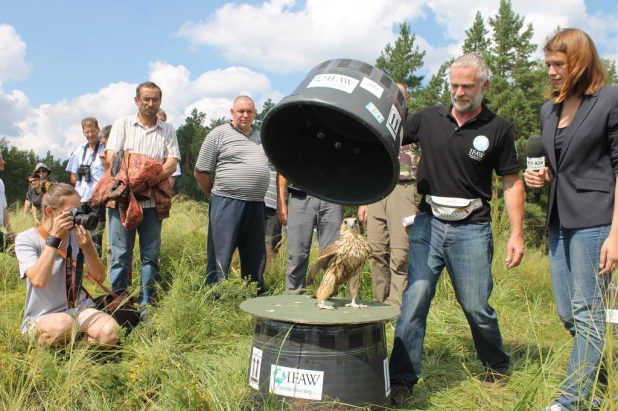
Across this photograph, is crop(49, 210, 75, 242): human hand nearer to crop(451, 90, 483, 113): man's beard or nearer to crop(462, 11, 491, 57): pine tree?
crop(451, 90, 483, 113): man's beard

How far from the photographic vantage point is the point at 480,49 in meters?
28.7

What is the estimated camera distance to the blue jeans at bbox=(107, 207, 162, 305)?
4.83m

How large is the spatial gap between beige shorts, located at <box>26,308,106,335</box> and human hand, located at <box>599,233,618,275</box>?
292 cm

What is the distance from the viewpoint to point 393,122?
8.11ft

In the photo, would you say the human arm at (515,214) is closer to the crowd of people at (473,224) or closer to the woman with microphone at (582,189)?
the crowd of people at (473,224)

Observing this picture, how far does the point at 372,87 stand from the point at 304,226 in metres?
2.71

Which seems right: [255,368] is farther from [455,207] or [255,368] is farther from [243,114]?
[243,114]

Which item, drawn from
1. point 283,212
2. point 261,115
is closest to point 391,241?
point 283,212

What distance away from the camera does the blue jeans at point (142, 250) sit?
15.8 ft

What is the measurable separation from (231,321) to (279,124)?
218cm

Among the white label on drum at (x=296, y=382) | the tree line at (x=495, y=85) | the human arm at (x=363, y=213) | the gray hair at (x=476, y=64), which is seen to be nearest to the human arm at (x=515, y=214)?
the gray hair at (x=476, y=64)

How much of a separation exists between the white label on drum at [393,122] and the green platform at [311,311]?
92 centimetres

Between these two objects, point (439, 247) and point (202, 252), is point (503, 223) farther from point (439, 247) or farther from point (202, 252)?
point (439, 247)

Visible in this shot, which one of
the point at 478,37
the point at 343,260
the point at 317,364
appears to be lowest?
the point at 317,364
